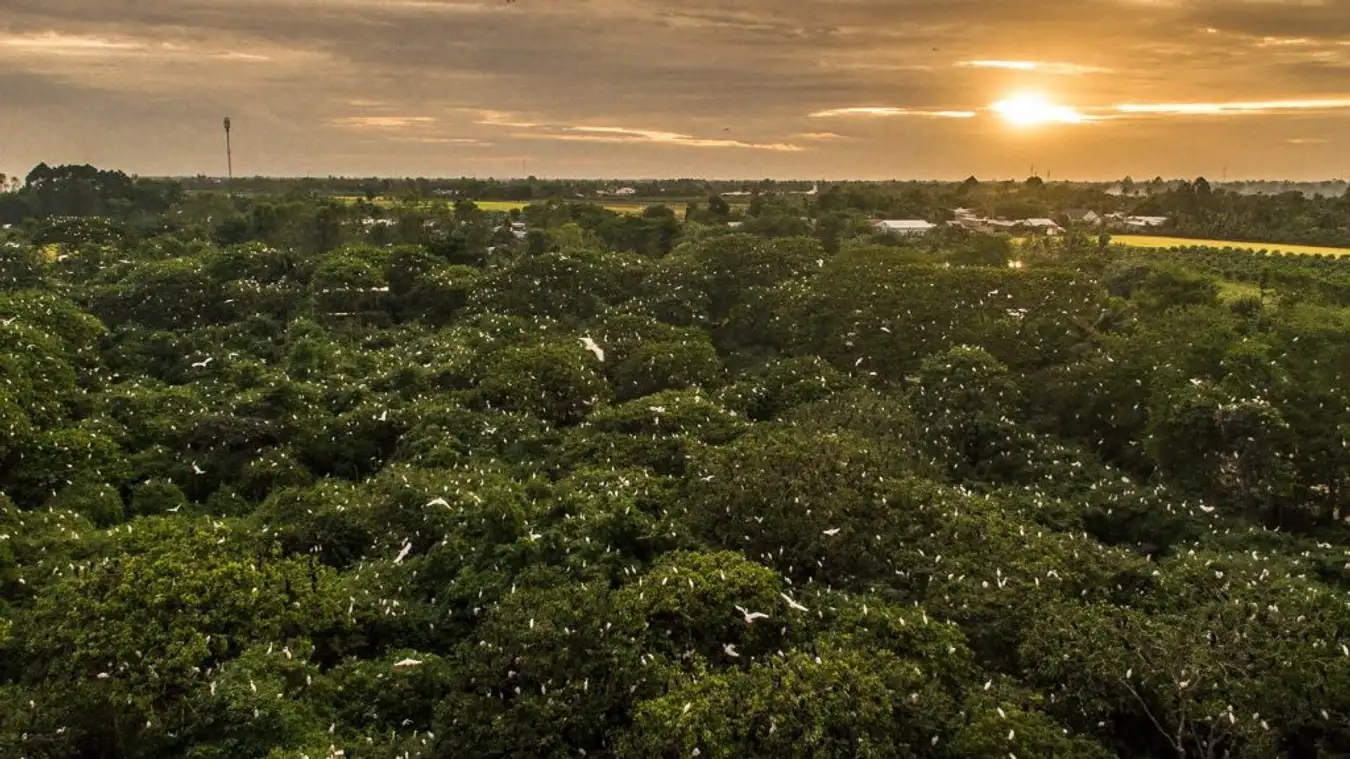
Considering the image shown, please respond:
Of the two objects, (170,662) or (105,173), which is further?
(105,173)

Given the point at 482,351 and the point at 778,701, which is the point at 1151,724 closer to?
the point at 778,701

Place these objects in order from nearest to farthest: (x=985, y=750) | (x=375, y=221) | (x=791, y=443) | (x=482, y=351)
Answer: (x=985, y=750) < (x=791, y=443) < (x=482, y=351) < (x=375, y=221)

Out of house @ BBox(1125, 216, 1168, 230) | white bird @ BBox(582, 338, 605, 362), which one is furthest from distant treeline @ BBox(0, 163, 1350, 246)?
white bird @ BBox(582, 338, 605, 362)

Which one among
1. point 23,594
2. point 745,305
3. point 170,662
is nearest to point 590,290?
point 745,305

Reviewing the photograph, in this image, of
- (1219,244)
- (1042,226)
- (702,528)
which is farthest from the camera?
(1042,226)

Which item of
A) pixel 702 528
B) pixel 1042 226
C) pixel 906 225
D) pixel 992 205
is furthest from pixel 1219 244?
pixel 702 528

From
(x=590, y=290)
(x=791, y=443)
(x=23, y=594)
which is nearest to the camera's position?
(x=23, y=594)

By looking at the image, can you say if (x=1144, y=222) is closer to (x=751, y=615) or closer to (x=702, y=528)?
(x=702, y=528)
